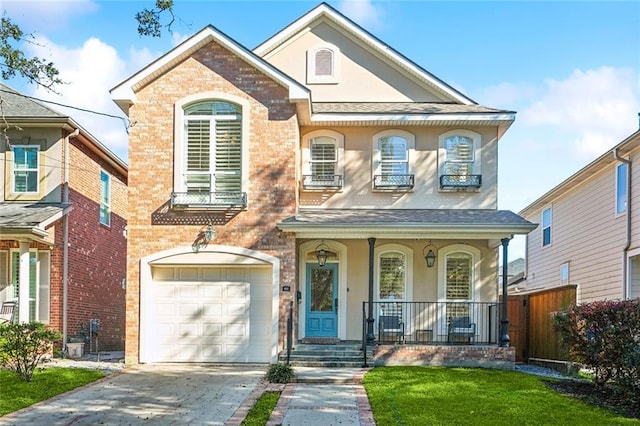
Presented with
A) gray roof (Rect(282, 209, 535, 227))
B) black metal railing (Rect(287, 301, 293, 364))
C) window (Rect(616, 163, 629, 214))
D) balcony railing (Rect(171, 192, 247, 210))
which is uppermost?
window (Rect(616, 163, 629, 214))

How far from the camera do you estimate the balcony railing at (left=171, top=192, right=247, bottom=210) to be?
44.5ft

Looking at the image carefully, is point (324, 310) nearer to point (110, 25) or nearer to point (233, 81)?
point (233, 81)

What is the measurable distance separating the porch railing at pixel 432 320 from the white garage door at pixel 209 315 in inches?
106

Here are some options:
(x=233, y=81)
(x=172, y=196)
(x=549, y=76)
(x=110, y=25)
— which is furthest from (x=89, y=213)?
(x=549, y=76)

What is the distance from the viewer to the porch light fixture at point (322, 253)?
1501 cm

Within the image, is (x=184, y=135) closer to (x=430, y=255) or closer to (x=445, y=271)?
(x=430, y=255)

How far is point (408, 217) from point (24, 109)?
33.2 ft

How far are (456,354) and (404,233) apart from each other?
2.86 meters

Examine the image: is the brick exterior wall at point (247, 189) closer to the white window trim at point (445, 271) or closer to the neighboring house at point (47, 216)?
the neighboring house at point (47, 216)

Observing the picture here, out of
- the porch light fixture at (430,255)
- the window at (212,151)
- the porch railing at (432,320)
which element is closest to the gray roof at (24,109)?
the window at (212,151)

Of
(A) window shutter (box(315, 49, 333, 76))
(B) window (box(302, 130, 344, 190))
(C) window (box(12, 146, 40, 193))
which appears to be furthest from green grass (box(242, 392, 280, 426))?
(A) window shutter (box(315, 49, 333, 76))

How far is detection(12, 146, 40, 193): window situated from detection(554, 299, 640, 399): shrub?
12.9 meters

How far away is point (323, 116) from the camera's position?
1520cm

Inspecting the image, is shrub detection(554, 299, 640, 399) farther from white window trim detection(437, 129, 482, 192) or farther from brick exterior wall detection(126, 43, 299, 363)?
brick exterior wall detection(126, 43, 299, 363)
